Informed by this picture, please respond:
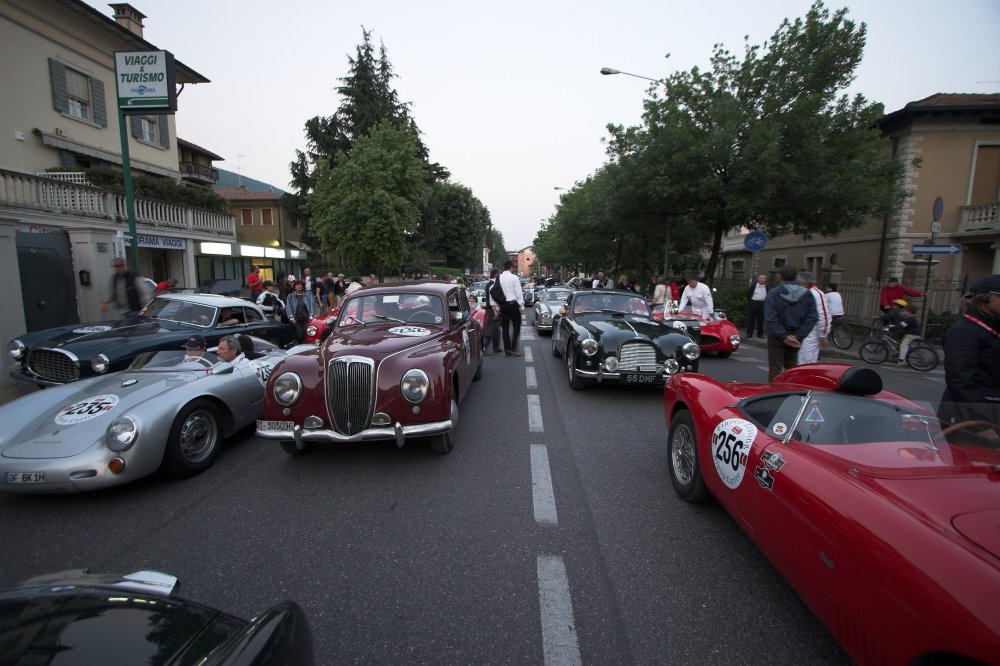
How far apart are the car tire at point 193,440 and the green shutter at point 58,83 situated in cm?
1949

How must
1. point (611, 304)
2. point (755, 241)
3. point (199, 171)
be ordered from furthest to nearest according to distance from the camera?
1. point (199, 171)
2. point (755, 241)
3. point (611, 304)

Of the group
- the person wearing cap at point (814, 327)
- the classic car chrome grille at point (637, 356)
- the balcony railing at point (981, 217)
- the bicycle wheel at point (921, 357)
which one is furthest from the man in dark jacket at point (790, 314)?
the balcony railing at point (981, 217)

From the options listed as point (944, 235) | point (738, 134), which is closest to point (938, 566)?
point (738, 134)

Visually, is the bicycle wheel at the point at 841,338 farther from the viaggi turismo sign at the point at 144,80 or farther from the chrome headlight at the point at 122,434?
the viaggi turismo sign at the point at 144,80

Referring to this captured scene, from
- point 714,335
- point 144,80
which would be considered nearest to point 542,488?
point 714,335

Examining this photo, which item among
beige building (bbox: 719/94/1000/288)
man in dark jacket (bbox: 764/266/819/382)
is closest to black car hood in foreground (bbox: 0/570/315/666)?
man in dark jacket (bbox: 764/266/819/382)

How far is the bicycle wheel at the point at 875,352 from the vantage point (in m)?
10.3

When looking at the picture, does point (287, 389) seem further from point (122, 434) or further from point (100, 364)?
point (100, 364)

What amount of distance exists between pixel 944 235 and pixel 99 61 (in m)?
34.5

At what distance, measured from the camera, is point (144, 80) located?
9.64 m

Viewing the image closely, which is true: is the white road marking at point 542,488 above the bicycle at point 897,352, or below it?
below

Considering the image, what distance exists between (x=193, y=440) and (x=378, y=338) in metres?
1.89

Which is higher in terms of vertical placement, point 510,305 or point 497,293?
point 497,293

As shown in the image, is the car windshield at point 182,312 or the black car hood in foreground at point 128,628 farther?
the car windshield at point 182,312
